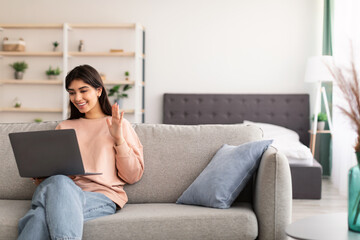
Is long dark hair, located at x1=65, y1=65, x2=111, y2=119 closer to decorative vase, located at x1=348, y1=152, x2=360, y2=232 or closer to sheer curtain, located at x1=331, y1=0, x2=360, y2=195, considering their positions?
decorative vase, located at x1=348, y1=152, x2=360, y2=232

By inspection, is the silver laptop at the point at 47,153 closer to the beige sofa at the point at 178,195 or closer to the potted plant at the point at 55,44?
the beige sofa at the point at 178,195

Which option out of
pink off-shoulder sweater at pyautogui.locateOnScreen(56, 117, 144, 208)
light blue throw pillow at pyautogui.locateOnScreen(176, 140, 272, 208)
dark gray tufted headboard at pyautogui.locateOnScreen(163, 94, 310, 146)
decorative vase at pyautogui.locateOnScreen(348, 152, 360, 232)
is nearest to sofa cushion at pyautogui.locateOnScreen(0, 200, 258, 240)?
light blue throw pillow at pyautogui.locateOnScreen(176, 140, 272, 208)

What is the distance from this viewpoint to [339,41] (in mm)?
4984

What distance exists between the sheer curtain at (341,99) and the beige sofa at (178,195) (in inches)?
89.5

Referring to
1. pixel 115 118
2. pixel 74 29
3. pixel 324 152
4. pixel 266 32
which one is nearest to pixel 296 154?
pixel 324 152

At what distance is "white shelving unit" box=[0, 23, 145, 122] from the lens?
5.69 meters

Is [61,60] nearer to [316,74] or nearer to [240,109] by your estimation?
[240,109]

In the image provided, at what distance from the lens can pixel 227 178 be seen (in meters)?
2.17

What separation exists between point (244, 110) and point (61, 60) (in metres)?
2.44

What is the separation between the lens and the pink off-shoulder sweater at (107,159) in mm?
2193

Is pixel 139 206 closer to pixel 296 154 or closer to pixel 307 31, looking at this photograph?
pixel 296 154

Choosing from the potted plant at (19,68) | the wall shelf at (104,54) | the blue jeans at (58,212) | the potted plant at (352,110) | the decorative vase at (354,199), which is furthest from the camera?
the potted plant at (19,68)

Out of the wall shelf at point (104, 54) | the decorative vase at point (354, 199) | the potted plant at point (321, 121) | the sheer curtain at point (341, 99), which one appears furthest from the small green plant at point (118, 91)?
the decorative vase at point (354, 199)

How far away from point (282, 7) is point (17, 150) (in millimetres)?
4372
